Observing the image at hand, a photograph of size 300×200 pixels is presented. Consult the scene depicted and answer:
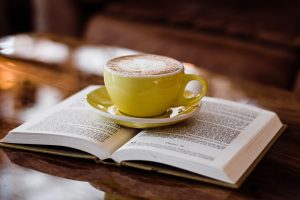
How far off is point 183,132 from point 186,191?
0.11 metres

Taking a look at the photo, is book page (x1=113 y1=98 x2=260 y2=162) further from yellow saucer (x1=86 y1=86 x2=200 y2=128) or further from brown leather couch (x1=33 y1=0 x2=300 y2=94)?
brown leather couch (x1=33 y1=0 x2=300 y2=94)

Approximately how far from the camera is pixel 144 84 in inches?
26.4

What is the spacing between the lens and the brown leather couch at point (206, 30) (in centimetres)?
146

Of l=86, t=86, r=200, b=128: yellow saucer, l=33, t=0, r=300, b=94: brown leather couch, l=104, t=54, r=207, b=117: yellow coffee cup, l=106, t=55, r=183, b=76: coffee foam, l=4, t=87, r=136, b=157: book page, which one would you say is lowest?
l=33, t=0, r=300, b=94: brown leather couch

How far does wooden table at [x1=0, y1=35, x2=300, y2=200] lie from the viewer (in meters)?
0.59

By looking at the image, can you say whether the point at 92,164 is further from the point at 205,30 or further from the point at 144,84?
the point at 205,30

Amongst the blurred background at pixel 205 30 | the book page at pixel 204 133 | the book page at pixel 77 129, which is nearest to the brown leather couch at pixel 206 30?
the blurred background at pixel 205 30

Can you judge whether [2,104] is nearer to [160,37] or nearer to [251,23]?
[160,37]

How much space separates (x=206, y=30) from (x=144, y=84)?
3.29 feet

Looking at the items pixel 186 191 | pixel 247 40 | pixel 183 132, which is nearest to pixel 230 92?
pixel 183 132

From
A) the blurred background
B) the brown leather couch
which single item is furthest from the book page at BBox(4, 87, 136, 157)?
the brown leather couch

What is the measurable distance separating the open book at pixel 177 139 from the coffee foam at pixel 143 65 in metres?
0.08

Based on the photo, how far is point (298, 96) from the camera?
0.93 metres

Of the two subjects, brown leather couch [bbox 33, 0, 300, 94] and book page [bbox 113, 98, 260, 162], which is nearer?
book page [bbox 113, 98, 260, 162]
